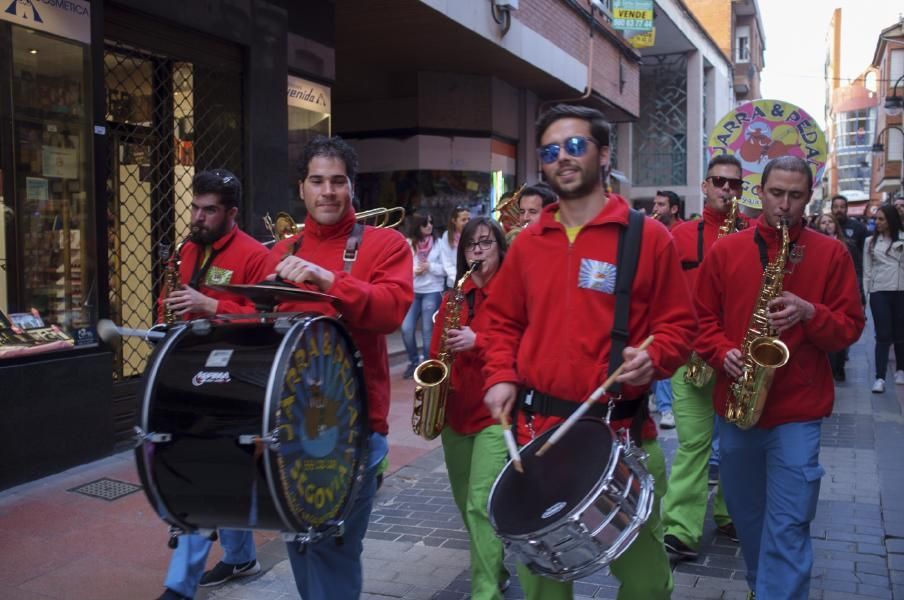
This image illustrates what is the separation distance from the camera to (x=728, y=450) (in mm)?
3836

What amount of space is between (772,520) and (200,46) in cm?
614

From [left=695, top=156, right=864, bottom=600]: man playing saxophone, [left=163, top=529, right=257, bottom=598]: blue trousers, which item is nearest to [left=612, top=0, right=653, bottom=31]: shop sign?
[left=695, top=156, right=864, bottom=600]: man playing saxophone

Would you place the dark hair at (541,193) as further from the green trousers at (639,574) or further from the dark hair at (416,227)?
the dark hair at (416,227)

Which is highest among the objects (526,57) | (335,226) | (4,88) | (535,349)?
(526,57)

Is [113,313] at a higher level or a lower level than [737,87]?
lower

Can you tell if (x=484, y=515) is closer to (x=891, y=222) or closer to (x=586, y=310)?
(x=586, y=310)

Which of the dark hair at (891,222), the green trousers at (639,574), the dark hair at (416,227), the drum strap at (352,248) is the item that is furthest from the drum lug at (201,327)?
the dark hair at (891,222)

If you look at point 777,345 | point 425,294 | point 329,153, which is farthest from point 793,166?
point 425,294

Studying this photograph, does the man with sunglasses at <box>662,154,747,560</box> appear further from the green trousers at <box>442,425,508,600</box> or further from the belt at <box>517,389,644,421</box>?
the belt at <box>517,389,644,421</box>

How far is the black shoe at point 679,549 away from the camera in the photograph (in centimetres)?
474

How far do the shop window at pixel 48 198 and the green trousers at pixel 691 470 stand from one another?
4162 millimetres

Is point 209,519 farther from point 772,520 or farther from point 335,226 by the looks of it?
point 772,520

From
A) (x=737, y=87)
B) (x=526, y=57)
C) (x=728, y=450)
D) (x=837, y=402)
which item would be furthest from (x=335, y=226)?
(x=737, y=87)

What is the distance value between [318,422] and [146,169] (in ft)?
18.1
